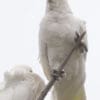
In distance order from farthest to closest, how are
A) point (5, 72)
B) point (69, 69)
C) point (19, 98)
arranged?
1. point (69, 69)
2. point (5, 72)
3. point (19, 98)

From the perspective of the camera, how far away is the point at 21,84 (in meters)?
2.91

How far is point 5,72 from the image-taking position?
2.95m

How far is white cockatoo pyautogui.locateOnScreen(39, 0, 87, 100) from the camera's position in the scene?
308cm

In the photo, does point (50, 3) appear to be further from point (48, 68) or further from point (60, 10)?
point (48, 68)

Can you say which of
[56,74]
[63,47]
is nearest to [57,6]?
[63,47]

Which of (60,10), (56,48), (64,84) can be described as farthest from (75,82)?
(60,10)

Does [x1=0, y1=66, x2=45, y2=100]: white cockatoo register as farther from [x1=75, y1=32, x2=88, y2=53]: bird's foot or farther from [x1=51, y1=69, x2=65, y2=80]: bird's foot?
[x1=75, y1=32, x2=88, y2=53]: bird's foot

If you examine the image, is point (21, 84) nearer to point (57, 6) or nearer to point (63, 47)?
point (63, 47)

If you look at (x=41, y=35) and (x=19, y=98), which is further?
(x=41, y=35)

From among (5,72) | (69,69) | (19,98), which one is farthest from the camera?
(69,69)

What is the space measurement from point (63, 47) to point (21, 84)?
414mm

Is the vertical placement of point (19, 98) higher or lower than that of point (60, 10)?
lower

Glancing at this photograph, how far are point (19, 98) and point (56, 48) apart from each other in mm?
532

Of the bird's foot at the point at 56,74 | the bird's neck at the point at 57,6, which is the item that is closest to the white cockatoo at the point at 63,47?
the bird's neck at the point at 57,6
